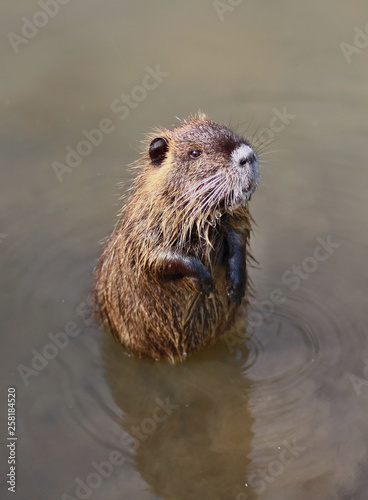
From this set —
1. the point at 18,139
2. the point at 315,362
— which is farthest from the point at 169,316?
the point at 18,139

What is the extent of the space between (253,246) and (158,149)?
1.69 m

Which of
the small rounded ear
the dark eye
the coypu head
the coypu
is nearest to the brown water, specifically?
the coypu

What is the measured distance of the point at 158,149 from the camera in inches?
194

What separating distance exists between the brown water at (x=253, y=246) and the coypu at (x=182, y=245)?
0.34 metres

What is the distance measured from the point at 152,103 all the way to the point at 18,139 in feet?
4.31

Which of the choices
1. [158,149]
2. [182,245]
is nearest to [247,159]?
[158,149]

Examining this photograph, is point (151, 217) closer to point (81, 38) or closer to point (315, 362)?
point (315, 362)

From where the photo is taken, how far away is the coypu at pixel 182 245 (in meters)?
4.76

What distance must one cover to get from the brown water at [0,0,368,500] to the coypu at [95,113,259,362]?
34 centimetres

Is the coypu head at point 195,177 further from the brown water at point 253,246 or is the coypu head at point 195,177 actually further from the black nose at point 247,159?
the brown water at point 253,246

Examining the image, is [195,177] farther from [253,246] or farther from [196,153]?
[253,246]

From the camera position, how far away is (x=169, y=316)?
5293 millimetres

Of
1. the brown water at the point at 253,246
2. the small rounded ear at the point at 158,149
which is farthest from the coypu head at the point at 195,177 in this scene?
the brown water at the point at 253,246

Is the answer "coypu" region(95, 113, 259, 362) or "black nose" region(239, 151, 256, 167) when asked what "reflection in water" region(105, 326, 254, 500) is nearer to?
"coypu" region(95, 113, 259, 362)
